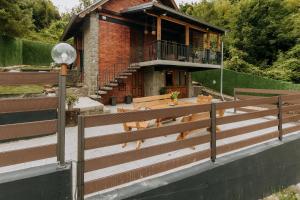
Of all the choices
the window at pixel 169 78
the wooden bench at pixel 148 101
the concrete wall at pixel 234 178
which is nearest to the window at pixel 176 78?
the window at pixel 169 78

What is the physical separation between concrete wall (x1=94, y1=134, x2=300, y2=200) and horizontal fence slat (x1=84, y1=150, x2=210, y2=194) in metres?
0.09

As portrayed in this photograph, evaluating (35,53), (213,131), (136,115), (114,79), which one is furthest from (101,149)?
(35,53)

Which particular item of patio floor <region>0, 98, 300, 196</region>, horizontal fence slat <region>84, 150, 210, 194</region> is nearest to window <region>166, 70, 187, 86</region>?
patio floor <region>0, 98, 300, 196</region>

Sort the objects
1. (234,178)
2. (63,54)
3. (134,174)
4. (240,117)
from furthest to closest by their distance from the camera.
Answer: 1. (240,117)
2. (234,178)
3. (134,174)
4. (63,54)

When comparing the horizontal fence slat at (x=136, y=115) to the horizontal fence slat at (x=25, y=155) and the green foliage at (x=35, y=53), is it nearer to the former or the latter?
the horizontal fence slat at (x=25, y=155)

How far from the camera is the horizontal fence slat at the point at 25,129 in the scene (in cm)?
Result: 234

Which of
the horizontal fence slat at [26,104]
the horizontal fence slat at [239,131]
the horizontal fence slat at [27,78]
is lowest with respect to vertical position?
the horizontal fence slat at [239,131]

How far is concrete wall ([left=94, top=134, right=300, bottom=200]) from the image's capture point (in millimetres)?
3017

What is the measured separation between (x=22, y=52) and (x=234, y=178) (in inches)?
872

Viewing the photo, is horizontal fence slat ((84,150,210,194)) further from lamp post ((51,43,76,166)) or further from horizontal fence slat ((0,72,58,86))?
horizontal fence slat ((0,72,58,86))

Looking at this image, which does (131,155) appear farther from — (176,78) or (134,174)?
(176,78)

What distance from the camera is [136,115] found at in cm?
298

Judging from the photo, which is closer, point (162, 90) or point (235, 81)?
point (162, 90)

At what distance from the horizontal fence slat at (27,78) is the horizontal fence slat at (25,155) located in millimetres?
639
